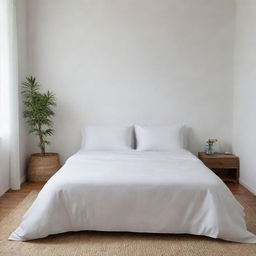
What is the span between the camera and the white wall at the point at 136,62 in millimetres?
4980

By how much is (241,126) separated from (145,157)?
63.6 inches

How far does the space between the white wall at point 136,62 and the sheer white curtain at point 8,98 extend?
79 cm

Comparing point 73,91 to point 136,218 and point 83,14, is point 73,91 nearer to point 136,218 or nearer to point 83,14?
point 83,14

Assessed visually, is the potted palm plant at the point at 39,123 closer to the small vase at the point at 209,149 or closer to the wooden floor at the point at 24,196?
the wooden floor at the point at 24,196

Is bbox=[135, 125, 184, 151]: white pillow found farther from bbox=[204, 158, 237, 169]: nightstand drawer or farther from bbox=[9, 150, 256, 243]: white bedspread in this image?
bbox=[9, 150, 256, 243]: white bedspread

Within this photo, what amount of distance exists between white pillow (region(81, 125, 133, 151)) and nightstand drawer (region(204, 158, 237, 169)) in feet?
3.80

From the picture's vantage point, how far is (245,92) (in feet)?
14.9

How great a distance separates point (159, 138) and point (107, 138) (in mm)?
747

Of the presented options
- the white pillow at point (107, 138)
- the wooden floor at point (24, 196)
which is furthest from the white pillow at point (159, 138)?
the wooden floor at point (24, 196)

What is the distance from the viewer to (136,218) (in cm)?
284

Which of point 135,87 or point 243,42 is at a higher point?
point 243,42

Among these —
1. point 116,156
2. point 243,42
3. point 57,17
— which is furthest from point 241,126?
point 57,17

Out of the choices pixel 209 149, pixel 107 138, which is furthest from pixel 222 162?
pixel 107 138

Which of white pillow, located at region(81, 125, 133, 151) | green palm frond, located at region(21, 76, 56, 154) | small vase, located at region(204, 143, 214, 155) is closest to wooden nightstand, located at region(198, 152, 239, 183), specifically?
small vase, located at region(204, 143, 214, 155)
